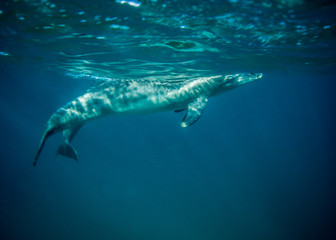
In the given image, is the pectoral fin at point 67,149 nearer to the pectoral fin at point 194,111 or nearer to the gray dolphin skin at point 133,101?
the gray dolphin skin at point 133,101

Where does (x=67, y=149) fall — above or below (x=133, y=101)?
below

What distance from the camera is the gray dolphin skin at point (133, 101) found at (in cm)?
688

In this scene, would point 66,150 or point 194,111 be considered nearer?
point 66,150

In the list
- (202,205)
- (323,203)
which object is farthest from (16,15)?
(323,203)

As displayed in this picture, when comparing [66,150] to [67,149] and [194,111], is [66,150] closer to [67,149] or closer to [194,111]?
[67,149]

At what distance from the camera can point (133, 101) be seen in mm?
7742

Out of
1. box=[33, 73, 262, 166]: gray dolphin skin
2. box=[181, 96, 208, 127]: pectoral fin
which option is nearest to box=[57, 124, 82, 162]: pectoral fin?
box=[33, 73, 262, 166]: gray dolphin skin

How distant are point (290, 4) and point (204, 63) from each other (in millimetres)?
8391

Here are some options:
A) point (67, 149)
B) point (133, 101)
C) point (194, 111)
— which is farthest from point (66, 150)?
point (194, 111)

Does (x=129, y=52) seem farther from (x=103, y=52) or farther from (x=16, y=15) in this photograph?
(x=16, y=15)

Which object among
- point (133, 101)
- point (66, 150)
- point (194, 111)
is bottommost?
point (66, 150)

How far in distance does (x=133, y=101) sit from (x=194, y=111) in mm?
2266

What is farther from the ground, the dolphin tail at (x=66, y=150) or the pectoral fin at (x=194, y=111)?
the pectoral fin at (x=194, y=111)

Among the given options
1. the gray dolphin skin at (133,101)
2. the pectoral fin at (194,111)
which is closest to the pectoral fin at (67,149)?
the gray dolphin skin at (133,101)
